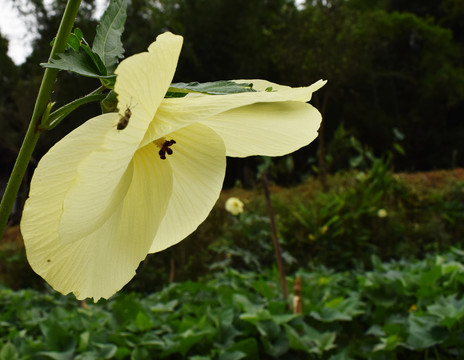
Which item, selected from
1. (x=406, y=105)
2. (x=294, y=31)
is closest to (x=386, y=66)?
(x=406, y=105)

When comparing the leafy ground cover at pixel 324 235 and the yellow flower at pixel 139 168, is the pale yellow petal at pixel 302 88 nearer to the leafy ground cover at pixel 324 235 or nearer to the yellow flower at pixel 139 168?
the yellow flower at pixel 139 168

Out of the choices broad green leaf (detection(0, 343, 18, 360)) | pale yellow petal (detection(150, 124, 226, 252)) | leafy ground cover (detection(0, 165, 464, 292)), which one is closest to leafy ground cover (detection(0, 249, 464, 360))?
broad green leaf (detection(0, 343, 18, 360))

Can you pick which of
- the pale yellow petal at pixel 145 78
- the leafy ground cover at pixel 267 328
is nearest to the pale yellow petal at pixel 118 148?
the pale yellow petal at pixel 145 78

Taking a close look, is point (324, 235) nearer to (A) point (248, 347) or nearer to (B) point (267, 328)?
(B) point (267, 328)

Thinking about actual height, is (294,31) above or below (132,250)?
above

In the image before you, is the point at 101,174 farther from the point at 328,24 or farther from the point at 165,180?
the point at 328,24

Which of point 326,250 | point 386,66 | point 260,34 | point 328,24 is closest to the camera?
point 326,250
